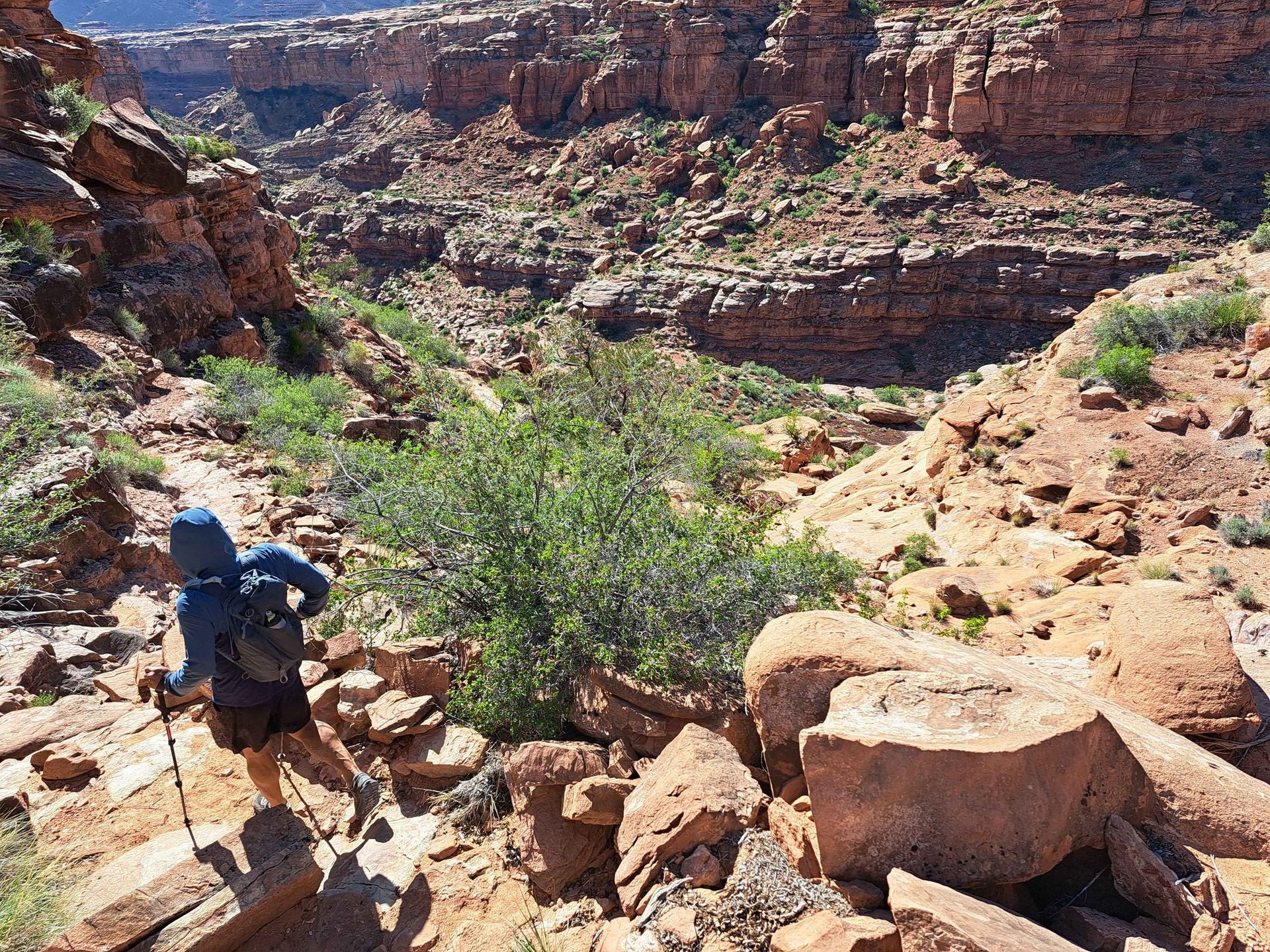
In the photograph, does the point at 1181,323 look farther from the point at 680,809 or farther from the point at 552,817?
the point at 552,817

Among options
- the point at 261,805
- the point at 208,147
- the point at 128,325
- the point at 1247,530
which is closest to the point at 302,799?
the point at 261,805

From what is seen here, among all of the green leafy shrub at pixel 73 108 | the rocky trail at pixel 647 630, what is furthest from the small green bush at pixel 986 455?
the green leafy shrub at pixel 73 108

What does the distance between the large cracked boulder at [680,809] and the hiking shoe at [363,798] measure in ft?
5.37

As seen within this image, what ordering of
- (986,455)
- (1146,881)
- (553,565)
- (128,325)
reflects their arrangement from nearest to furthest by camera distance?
1. (1146,881)
2. (553,565)
3. (986,455)
4. (128,325)

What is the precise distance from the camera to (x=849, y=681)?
3270mm

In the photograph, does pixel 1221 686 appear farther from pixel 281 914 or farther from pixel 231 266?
pixel 231 266

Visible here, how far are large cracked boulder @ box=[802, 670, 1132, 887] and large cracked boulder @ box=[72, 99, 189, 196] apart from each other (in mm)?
16169

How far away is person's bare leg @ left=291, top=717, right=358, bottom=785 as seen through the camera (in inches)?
153

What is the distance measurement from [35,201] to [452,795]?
41.1 feet

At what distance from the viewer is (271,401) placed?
11.7m

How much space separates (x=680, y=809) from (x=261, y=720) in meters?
2.32

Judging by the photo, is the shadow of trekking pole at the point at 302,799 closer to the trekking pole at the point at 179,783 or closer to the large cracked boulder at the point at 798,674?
the trekking pole at the point at 179,783

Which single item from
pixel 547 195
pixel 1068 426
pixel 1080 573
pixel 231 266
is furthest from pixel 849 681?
pixel 547 195

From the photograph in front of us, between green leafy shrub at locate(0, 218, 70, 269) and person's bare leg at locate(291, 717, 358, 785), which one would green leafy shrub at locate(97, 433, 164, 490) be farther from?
person's bare leg at locate(291, 717, 358, 785)
